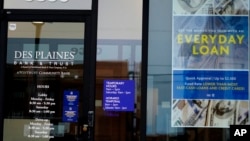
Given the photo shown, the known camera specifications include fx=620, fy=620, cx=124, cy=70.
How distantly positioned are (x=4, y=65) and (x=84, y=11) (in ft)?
4.04

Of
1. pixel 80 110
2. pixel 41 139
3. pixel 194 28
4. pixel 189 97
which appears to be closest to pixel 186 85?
pixel 189 97

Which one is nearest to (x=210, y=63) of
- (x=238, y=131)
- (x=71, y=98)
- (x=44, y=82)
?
(x=238, y=131)

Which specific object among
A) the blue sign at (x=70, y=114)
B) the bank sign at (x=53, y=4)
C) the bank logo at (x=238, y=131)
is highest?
the bank sign at (x=53, y=4)

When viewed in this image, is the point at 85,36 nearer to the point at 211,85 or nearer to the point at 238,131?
the point at 211,85

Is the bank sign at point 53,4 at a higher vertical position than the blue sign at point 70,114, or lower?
higher

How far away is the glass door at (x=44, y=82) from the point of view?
306 inches

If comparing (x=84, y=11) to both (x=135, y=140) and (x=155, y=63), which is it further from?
(x=135, y=140)

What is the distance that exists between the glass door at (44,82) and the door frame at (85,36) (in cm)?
4

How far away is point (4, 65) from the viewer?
26.0ft

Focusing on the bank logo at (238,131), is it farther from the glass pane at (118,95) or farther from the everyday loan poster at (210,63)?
the glass pane at (118,95)

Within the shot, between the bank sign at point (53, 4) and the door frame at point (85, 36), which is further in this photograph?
the bank sign at point (53, 4)

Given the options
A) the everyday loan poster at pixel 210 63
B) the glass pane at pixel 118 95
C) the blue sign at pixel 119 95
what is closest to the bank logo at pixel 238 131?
the everyday loan poster at pixel 210 63

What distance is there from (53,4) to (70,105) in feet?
4.33

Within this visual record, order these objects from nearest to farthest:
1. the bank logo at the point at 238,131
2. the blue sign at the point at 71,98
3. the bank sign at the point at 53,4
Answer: the bank logo at the point at 238,131 < the blue sign at the point at 71,98 < the bank sign at the point at 53,4
